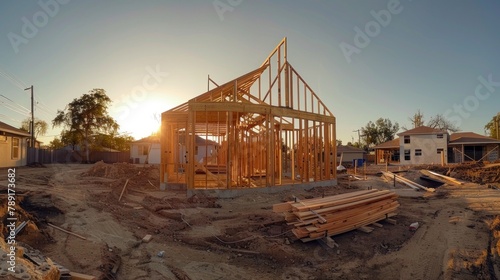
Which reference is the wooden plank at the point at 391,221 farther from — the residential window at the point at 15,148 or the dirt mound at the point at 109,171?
the residential window at the point at 15,148

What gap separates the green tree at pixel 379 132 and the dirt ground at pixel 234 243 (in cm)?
5780

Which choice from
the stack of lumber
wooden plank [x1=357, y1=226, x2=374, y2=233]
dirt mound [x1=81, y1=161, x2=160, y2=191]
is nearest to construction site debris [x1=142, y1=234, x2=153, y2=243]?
the stack of lumber

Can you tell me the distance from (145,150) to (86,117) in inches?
322

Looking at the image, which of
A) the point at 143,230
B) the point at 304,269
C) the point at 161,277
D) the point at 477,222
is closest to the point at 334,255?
the point at 304,269

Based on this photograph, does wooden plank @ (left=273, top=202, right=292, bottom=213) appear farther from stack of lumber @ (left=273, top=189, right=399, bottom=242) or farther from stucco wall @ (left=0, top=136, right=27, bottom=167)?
stucco wall @ (left=0, top=136, right=27, bottom=167)

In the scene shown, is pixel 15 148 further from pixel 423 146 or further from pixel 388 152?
pixel 388 152

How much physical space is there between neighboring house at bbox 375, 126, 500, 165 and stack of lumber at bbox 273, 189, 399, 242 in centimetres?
3144

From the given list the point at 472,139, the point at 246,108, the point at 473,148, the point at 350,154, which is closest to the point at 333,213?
the point at 246,108

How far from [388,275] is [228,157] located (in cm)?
785

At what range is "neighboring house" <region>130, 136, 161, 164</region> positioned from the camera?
40594 millimetres

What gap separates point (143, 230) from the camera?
7.95m

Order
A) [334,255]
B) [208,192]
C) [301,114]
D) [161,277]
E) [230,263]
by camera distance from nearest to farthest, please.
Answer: [161,277]
[230,263]
[334,255]
[208,192]
[301,114]

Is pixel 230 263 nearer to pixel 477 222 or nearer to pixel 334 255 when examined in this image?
pixel 334 255

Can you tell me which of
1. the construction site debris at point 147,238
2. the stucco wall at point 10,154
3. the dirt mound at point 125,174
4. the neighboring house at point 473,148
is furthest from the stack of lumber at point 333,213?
the neighboring house at point 473,148
